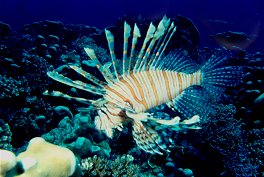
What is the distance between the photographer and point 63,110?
412cm

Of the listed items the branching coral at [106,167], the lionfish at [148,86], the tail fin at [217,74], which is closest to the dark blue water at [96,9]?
the tail fin at [217,74]

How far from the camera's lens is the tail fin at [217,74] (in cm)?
389

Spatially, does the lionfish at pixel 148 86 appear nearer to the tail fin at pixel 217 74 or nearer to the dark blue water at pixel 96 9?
the tail fin at pixel 217 74

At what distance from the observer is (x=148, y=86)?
2924 millimetres

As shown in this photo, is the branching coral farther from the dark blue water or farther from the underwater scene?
the dark blue water

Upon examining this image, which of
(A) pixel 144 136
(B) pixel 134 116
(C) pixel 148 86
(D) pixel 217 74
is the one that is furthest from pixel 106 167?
(D) pixel 217 74

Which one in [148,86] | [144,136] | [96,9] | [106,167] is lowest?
[96,9]

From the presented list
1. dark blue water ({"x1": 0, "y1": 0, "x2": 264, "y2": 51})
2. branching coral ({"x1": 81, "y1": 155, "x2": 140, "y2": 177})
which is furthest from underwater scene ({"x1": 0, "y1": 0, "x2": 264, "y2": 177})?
dark blue water ({"x1": 0, "y1": 0, "x2": 264, "y2": 51})

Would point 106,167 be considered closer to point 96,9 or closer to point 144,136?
point 144,136

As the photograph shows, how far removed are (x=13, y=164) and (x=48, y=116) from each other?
2.45 m

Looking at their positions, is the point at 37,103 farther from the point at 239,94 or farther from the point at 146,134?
the point at 239,94

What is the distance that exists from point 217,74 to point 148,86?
61.2 inches

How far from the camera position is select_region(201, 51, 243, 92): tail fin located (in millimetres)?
3891

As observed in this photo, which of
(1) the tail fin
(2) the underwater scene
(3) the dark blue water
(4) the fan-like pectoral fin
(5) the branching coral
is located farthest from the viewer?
(3) the dark blue water
